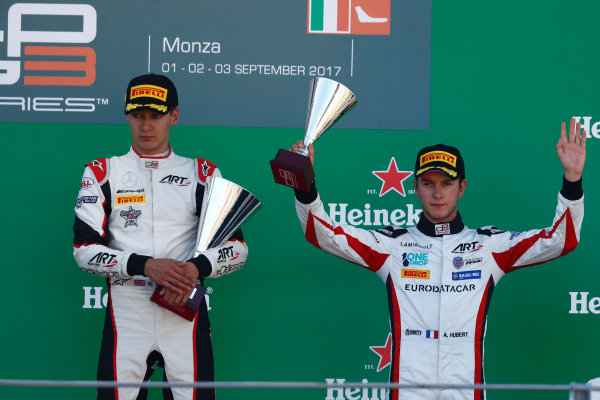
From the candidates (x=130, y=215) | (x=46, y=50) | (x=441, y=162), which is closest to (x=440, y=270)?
(x=441, y=162)

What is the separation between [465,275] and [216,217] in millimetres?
862

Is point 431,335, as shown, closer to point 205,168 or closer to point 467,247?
point 467,247

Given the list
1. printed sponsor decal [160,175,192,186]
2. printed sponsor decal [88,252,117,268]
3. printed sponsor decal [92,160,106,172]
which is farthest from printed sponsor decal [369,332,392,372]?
printed sponsor decal [92,160,106,172]

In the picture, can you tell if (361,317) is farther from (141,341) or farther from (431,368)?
(141,341)

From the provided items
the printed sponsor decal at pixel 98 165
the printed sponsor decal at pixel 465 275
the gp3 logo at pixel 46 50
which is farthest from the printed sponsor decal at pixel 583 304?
the gp3 logo at pixel 46 50

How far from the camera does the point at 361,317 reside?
11.1ft

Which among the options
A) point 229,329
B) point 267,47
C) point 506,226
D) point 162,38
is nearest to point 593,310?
point 506,226

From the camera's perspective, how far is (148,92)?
286 centimetres

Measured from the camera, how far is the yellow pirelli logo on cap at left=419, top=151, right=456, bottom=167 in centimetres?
278

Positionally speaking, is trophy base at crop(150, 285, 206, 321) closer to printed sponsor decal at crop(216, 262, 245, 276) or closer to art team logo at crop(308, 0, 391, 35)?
printed sponsor decal at crop(216, 262, 245, 276)

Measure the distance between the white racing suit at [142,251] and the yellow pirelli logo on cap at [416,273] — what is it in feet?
1.89

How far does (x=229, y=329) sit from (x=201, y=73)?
1.08 metres

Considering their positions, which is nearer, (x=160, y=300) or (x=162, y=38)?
(x=160, y=300)

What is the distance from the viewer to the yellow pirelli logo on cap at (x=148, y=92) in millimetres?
2855
